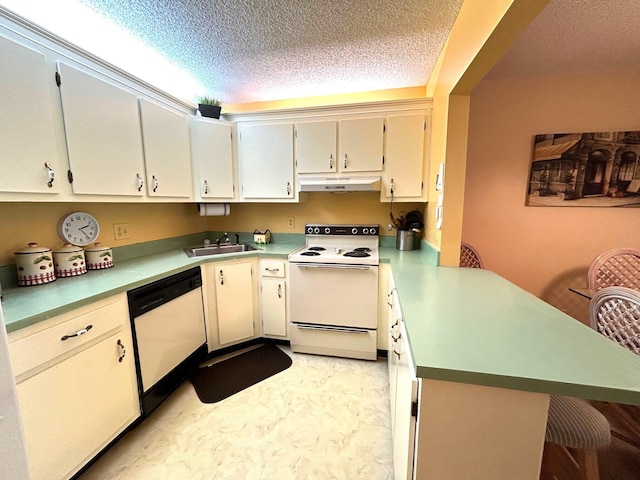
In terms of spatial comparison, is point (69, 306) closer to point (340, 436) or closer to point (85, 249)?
point (85, 249)

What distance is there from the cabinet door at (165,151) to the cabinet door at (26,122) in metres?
0.57

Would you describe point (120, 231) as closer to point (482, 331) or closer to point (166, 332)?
point (166, 332)

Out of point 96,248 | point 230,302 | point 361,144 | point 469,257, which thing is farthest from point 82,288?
point 469,257

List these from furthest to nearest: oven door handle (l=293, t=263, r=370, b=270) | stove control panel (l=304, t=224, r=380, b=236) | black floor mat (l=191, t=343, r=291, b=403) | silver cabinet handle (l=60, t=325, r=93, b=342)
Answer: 1. stove control panel (l=304, t=224, r=380, b=236)
2. oven door handle (l=293, t=263, r=370, b=270)
3. black floor mat (l=191, t=343, r=291, b=403)
4. silver cabinet handle (l=60, t=325, r=93, b=342)

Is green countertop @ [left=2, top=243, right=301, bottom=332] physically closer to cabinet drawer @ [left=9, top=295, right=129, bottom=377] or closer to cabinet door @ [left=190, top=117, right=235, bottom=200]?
cabinet drawer @ [left=9, top=295, right=129, bottom=377]

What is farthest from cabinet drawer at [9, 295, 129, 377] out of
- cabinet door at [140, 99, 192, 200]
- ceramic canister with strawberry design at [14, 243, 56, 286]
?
cabinet door at [140, 99, 192, 200]

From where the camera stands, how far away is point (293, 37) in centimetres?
162

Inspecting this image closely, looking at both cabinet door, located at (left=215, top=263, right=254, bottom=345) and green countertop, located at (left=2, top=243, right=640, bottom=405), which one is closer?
green countertop, located at (left=2, top=243, right=640, bottom=405)

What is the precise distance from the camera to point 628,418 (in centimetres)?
161

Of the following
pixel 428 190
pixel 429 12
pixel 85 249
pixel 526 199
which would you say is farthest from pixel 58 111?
pixel 526 199

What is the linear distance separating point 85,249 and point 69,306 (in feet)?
2.49

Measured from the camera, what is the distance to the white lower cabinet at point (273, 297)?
232 cm

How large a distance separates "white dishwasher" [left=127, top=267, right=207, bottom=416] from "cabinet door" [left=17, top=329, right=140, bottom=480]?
0.26 feet

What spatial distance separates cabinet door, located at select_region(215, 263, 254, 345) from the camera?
2213 millimetres
